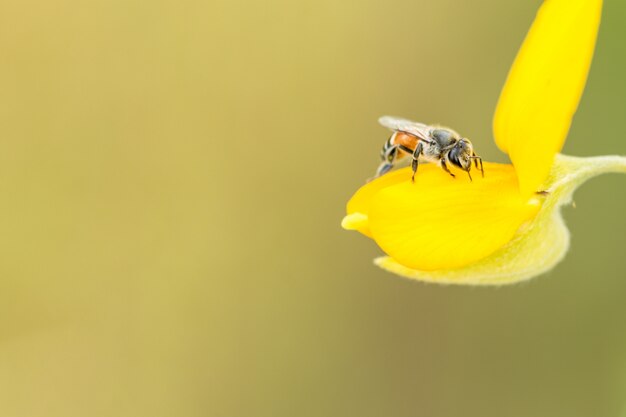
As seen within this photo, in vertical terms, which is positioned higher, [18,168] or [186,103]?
[186,103]

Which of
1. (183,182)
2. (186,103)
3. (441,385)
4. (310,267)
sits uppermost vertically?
(186,103)

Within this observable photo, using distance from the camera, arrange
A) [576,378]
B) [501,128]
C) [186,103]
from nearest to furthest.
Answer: [501,128] → [576,378] → [186,103]

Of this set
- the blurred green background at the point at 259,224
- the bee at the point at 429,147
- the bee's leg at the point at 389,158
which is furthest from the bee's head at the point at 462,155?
the blurred green background at the point at 259,224

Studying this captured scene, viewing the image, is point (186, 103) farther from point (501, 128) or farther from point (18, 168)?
point (501, 128)

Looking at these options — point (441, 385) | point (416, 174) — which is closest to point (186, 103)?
point (441, 385)

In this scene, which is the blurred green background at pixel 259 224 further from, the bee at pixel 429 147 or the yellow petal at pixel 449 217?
the yellow petal at pixel 449 217

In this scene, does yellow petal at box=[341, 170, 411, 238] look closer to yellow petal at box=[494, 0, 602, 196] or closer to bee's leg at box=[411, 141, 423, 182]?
Answer: bee's leg at box=[411, 141, 423, 182]

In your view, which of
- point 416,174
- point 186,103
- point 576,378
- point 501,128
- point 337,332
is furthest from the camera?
point 186,103

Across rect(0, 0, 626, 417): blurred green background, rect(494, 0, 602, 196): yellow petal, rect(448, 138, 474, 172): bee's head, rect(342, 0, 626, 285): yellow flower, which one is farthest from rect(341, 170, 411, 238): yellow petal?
rect(0, 0, 626, 417): blurred green background
